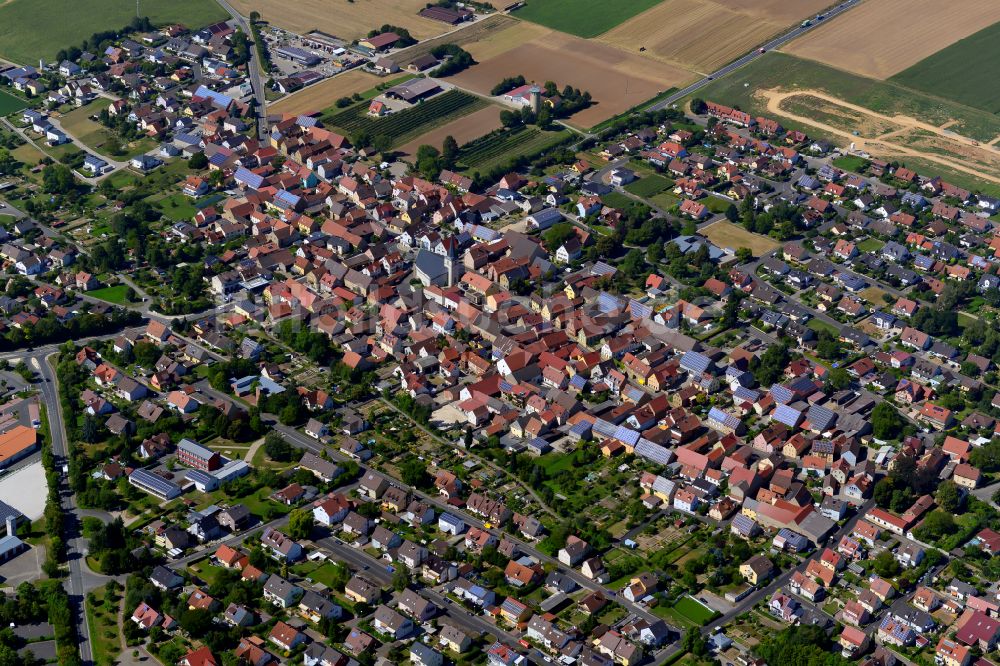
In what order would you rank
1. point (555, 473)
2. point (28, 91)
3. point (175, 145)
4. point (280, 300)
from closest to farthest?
1. point (555, 473)
2. point (280, 300)
3. point (175, 145)
4. point (28, 91)

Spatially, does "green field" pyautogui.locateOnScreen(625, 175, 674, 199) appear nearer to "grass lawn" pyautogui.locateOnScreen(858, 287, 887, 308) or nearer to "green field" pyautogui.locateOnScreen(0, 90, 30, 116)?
"grass lawn" pyautogui.locateOnScreen(858, 287, 887, 308)

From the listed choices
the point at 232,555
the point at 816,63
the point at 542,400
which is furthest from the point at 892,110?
the point at 232,555

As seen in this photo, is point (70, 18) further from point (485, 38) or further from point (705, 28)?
point (705, 28)

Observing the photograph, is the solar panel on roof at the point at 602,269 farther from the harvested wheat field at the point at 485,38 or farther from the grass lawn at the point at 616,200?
the harvested wheat field at the point at 485,38

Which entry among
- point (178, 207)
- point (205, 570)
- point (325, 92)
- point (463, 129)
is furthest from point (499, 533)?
point (325, 92)

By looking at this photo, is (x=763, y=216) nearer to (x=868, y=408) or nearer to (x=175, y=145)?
(x=868, y=408)
